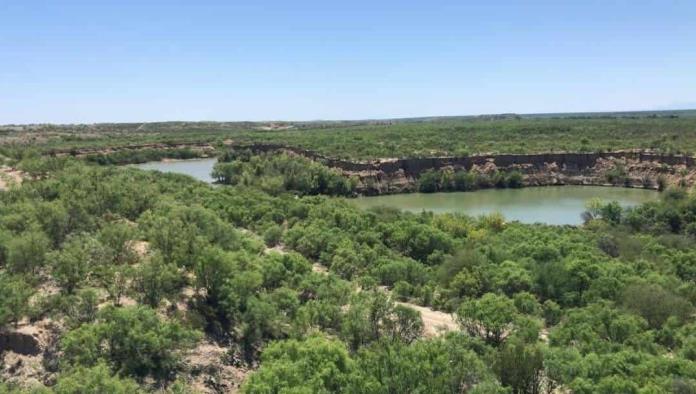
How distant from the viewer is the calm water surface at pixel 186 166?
93175mm

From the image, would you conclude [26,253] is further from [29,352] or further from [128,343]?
[128,343]

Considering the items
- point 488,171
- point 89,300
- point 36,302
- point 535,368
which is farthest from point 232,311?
point 488,171

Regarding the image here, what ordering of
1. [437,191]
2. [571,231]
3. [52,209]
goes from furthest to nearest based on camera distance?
[437,191], [571,231], [52,209]

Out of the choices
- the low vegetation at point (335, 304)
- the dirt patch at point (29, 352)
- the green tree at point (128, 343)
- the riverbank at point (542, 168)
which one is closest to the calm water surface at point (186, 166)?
the riverbank at point (542, 168)

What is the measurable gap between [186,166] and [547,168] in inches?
2591

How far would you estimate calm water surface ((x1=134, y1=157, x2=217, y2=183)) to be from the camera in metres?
93.2

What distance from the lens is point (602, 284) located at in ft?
81.9

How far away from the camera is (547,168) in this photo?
264 feet

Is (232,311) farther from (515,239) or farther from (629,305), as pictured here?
(515,239)

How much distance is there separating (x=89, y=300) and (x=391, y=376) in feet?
34.9

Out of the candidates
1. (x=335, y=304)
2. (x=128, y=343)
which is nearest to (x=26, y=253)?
(x=128, y=343)

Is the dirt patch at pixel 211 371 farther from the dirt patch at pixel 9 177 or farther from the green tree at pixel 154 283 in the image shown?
the dirt patch at pixel 9 177

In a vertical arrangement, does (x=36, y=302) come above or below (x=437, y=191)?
above

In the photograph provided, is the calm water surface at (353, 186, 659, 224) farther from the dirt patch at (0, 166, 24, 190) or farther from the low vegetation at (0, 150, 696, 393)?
the dirt patch at (0, 166, 24, 190)
